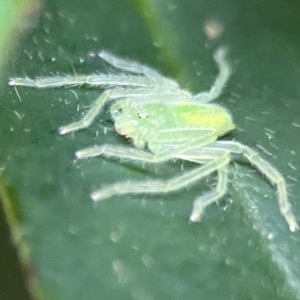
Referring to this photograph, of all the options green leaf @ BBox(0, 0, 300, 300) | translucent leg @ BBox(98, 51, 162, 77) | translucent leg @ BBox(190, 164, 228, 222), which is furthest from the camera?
translucent leg @ BBox(98, 51, 162, 77)

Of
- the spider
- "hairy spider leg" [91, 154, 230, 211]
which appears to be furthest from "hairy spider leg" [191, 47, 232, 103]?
"hairy spider leg" [91, 154, 230, 211]

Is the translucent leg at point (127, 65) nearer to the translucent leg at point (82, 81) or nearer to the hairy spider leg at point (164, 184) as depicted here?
the translucent leg at point (82, 81)

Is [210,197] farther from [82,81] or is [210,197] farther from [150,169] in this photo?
[82,81]

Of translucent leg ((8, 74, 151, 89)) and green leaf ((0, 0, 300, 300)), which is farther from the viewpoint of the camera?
translucent leg ((8, 74, 151, 89))

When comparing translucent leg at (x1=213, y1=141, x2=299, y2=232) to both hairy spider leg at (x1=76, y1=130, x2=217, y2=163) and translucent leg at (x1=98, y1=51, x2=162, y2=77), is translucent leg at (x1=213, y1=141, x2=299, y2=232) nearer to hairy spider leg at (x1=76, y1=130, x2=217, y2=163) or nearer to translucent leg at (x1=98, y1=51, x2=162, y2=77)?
hairy spider leg at (x1=76, y1=130, x2=217, y2=163)

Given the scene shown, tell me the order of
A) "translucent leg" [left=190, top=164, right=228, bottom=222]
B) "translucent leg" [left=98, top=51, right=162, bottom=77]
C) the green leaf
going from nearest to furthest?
the green leaf, "translucent leg" [left=190, top=164, right=228, bottom=222], "translucent leg" [left=98, top=51, right=162, bottom=77]

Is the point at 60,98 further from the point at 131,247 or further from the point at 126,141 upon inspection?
the point at 131,247

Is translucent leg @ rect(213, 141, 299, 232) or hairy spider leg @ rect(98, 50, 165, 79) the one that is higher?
hairy spider leg @ rect(98, 50, 165, 79)
